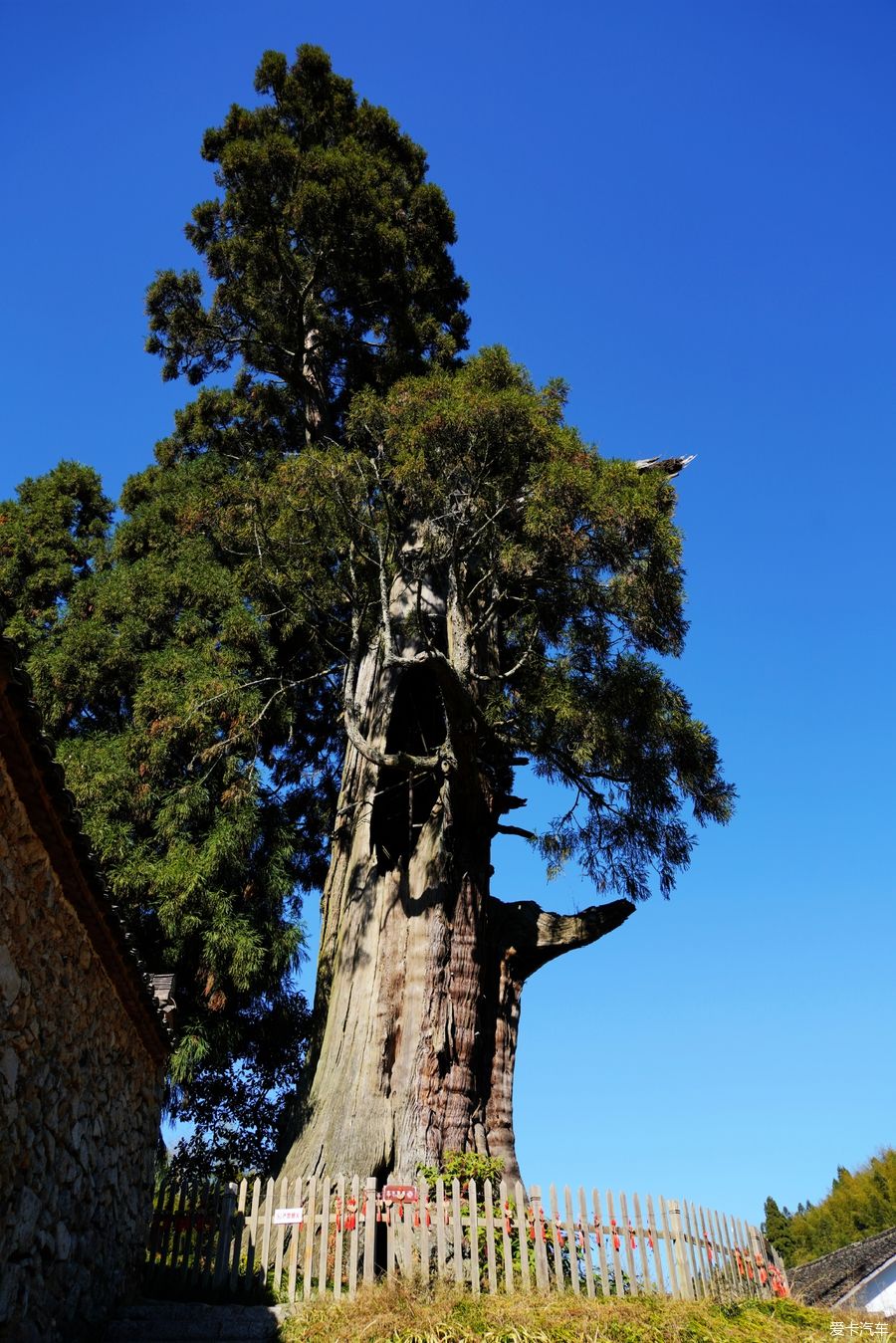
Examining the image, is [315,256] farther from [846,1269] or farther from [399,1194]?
[846,1269]

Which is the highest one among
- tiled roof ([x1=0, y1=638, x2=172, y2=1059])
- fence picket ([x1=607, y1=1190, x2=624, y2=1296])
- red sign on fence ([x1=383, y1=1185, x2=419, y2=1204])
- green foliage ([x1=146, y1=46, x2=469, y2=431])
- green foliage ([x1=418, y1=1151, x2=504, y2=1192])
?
green foliage ([x1=146, y1=46, x2=469, y2=431])

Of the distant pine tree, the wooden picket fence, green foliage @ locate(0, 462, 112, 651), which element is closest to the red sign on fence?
the wooden picket fence

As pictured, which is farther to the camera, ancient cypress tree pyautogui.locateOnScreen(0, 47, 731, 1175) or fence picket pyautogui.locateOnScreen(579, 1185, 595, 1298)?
ancient cypress tree pyautogui.locateOnScreen(0, 47, 731, 1175)

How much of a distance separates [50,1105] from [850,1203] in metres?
54.3

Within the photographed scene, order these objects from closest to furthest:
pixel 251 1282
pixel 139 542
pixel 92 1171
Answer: pixel 92 1171, pixel 251 1282, pixel 139 542

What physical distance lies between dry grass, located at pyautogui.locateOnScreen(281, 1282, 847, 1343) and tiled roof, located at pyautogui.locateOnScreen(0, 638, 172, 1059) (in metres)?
2.62

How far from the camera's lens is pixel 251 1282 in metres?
8.02

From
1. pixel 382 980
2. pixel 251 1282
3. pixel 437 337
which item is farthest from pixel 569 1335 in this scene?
pixel 437 337

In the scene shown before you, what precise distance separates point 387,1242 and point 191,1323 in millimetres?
1742

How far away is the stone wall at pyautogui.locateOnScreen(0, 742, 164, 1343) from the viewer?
15.6 feet

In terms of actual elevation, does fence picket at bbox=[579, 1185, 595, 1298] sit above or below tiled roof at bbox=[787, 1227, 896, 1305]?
below

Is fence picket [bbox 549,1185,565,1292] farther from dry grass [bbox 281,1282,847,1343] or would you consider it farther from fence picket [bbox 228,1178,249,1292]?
fence picket [bbox 228,1178,249,1292]

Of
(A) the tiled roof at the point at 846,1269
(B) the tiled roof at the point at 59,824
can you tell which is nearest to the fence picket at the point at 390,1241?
(B) the tiled roof at the point at 59,824

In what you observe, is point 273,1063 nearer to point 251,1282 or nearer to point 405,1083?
point 405,1083
